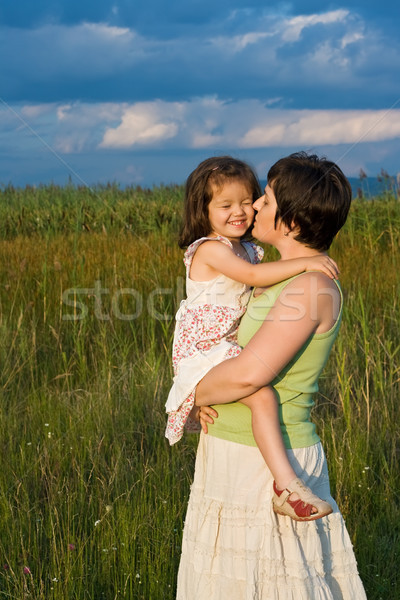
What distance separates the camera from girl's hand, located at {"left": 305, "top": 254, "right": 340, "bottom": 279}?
5.39 ft

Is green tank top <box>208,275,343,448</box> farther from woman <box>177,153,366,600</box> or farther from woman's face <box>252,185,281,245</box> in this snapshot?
woman's face <box>252,185,281,245</box>

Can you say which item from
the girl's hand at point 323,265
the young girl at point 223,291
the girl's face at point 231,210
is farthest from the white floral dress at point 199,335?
the girl's hand at point 323,265

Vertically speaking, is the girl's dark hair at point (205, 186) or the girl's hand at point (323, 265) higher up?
the girl's dark hair at point (205, 186)

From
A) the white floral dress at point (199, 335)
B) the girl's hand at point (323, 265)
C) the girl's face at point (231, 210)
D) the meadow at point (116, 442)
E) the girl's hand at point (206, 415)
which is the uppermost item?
the girl's face at point (231, 210)

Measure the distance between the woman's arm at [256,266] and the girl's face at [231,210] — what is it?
14 centimetres

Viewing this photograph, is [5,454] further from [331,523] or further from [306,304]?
[306,304]

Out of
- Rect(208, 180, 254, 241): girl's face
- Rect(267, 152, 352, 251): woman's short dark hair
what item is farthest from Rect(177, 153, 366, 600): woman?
Rect(208, 180, 254, 241): girl's face

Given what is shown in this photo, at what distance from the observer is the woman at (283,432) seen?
5.27 feet

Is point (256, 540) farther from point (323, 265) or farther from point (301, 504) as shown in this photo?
point (323, 265)

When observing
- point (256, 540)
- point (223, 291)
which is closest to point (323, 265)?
point (223, 291)

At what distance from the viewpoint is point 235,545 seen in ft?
5.57

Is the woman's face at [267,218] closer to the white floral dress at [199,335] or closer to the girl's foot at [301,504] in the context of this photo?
the white floral dress at [199,335]

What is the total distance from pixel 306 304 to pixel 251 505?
55cm

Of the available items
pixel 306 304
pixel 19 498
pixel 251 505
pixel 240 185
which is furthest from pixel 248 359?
pixel 19 498
